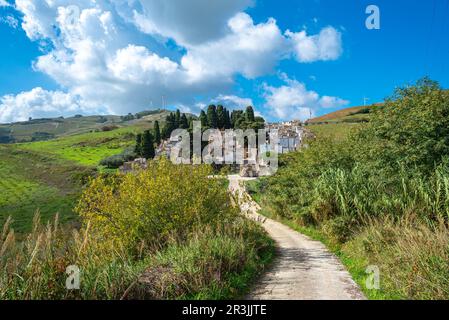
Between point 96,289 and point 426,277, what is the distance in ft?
22.8

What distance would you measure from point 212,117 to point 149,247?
7531 cm

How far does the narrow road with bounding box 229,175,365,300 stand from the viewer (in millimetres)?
8227

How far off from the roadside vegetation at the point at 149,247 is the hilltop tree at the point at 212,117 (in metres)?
71.8

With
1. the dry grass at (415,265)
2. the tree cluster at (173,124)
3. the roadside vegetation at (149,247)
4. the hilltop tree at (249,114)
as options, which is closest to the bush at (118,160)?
the tree cluster at (173,124)

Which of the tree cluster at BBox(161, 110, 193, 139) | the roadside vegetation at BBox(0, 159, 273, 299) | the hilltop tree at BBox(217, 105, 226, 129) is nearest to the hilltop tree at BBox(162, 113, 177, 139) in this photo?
the tree cluster at BBox(161, 110, 193, 139)

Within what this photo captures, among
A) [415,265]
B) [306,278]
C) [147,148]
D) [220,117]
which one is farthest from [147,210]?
[220,117]

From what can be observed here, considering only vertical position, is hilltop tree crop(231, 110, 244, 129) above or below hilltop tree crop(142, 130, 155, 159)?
above

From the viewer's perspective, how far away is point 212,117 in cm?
8550

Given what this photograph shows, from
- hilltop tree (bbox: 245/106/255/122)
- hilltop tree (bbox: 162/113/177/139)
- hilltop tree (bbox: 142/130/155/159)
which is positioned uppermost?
hilltop tree (bbox: 245/106/255/122)

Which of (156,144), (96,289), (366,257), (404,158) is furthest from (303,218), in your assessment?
(156,144)

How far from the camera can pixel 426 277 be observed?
24.1 feet

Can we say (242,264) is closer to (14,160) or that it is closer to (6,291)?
(6,291)

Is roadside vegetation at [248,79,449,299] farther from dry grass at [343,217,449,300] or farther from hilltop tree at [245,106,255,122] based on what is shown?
hilltop tree at [245,106,255,122]

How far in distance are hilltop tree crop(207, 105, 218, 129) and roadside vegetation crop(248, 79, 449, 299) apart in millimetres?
65838
